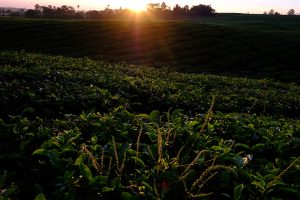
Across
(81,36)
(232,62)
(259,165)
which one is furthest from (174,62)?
(259,165)

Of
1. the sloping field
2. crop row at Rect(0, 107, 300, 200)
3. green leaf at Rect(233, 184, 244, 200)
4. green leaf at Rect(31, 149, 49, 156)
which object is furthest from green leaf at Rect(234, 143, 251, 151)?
the sloping field

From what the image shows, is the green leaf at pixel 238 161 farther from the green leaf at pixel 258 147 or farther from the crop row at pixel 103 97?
the crop row at pixel 103 97

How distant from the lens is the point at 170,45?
55500 mm

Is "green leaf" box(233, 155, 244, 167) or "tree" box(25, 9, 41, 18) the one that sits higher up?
"green leaf" box(233, 155, 244, 167)

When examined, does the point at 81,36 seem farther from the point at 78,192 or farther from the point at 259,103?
the point at 78,192

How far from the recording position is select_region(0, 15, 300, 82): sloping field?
151 ft

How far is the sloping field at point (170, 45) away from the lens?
45.9 metres

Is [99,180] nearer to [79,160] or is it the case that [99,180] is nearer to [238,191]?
[79,160]

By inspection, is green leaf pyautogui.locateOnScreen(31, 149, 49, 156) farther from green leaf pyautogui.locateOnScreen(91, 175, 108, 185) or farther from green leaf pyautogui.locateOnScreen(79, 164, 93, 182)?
green leaf pyautogui.locateOnScreen(91, 175, 108, 185)

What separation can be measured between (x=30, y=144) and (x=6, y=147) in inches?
20.1

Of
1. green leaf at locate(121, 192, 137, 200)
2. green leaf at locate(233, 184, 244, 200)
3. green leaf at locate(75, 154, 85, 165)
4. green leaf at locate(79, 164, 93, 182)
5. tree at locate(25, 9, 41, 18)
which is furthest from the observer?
tree at locate(25, 9, 41, 18)

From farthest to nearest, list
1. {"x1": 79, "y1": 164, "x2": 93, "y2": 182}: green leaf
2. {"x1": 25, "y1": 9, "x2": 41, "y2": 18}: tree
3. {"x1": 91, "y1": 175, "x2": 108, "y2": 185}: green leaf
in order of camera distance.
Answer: {"x1": 25, "y1": 9, "x2": 41, "y2": 18}: tree
{"x1": 79, "y1": 164, "x2": 93, "y2": 182}: green leaf
{"x1": 91, "y1": 175, "x2": 108, "y2": 185}: green leaf

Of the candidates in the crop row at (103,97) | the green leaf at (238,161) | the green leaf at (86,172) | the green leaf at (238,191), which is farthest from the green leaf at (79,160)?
the crop row at (103,97)

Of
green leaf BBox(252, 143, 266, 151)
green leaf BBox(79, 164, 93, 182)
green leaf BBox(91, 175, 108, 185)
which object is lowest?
green leaf BBox(252, 143, 266, 151)
